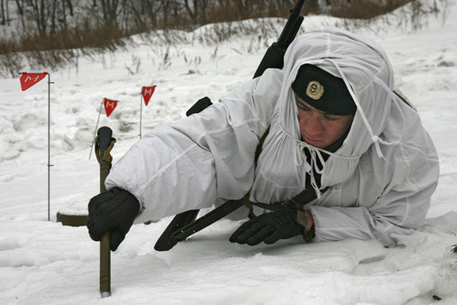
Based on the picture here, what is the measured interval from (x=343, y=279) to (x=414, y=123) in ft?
2.48

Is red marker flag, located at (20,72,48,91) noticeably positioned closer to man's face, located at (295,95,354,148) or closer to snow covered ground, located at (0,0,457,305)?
snow covered ground, located at (0,0,457,305)

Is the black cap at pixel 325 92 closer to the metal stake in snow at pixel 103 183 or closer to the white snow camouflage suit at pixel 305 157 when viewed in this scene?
the white snow camouflage suit at pixel 305 157

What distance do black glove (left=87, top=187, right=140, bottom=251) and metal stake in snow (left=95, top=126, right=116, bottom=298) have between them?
1.0 inches

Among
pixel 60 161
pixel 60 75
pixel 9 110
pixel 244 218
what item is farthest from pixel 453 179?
pixel 60 75

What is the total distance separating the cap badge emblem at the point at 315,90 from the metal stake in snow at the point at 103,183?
2.64 ft

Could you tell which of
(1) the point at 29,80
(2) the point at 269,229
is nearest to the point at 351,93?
(2) the point at 269,229

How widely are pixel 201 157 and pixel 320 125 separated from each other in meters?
0.48

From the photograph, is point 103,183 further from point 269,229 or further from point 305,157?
point 305,157

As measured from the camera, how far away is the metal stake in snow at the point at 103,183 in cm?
149

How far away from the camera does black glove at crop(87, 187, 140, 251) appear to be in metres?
1.51

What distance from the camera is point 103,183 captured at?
5.69ft

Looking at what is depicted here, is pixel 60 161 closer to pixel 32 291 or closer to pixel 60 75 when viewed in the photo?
pixel 32 291

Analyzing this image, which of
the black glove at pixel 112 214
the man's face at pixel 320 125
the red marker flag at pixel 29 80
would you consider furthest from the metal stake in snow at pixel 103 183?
the red marker flag at pixel 29 80

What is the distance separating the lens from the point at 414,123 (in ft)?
6.12
